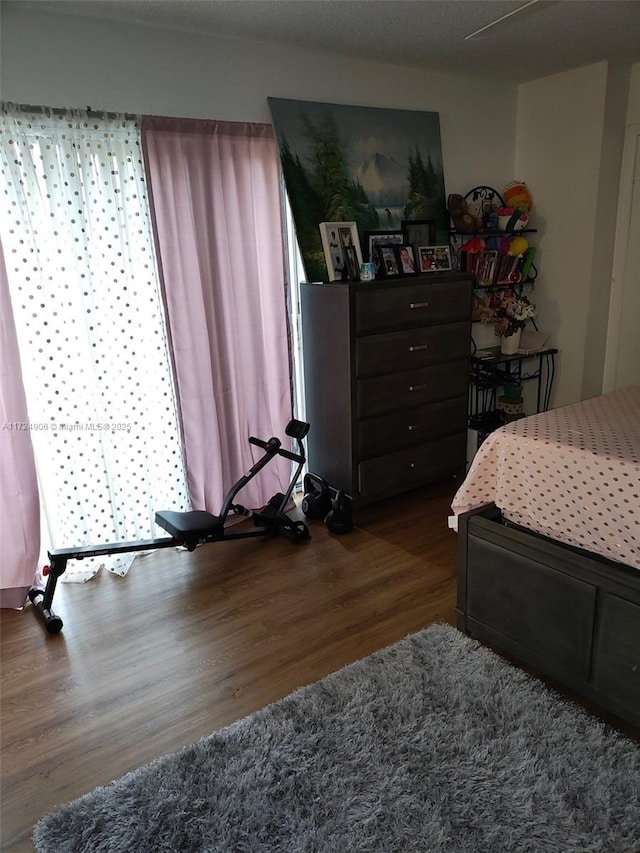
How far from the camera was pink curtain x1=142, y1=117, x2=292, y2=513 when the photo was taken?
2971 millimetres

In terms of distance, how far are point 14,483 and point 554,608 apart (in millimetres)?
2333

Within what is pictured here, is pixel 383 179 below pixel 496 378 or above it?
above

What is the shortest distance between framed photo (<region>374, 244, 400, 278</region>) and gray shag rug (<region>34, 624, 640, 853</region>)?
7.33 ft

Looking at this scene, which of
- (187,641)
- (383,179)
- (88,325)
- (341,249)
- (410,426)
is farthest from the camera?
(383,179)

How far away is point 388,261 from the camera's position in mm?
3539

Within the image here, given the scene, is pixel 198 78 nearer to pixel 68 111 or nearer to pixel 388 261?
pixel 68 111

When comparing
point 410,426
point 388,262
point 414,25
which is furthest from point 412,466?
point 414,25

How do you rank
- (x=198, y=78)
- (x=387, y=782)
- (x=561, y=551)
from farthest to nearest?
(x=198, y=78) < (x=561, y=551) < (x=387, y=782)

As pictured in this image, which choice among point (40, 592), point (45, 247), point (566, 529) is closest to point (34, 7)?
point (45, 247)

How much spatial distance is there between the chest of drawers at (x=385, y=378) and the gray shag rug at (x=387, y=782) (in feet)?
4.86

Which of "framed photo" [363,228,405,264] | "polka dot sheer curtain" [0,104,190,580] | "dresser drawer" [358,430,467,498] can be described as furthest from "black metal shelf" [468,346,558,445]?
"polka dot sheer curtain" [0,104,190,580]

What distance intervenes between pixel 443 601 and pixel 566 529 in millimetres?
776

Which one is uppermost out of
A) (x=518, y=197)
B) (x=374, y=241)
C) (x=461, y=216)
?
(x=518, y=197)

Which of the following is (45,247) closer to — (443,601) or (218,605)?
(218,605)
